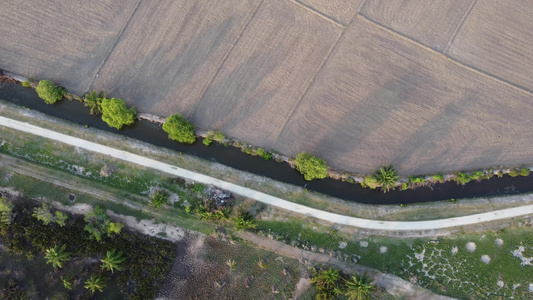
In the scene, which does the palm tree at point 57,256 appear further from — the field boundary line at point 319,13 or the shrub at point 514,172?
the shrub at point 514,172

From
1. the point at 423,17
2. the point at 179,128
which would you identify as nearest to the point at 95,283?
the point at 179,128

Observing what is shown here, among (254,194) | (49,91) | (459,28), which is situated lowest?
(49,91)

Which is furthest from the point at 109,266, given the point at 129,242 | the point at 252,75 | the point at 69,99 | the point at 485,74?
the point at 485,74

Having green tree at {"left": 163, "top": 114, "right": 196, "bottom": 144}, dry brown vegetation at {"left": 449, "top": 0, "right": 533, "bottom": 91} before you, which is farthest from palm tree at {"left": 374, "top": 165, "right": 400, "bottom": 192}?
green tree at {"left": 163, "top": 114, "right": 196, "bottom": 144}

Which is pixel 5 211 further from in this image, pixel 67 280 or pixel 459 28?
pixel 459 28

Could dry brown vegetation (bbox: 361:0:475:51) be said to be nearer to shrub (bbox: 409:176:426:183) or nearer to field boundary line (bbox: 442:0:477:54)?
field boundary line (bbox: 442:0:477:54)

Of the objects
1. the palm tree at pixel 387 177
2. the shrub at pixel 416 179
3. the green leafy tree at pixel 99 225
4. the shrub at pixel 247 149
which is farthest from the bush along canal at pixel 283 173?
the green leafy tree at pixel 99 225

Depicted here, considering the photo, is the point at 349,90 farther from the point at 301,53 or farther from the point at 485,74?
the point at 485,74
